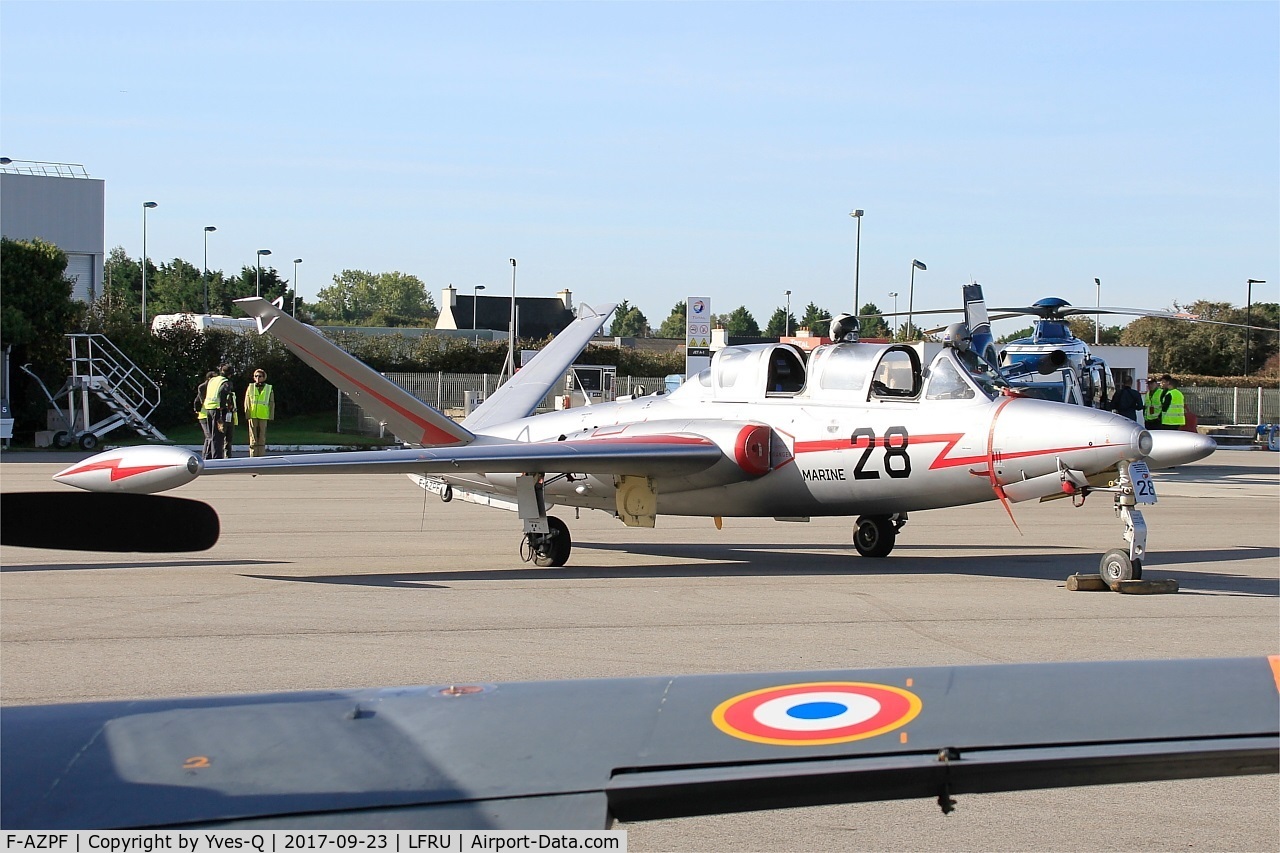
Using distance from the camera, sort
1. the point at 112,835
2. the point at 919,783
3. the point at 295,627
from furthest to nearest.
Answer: the point at 295,627 → the point at 919,783 → the point at 112,835

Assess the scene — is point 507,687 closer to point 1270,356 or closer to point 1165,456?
point 1165,456

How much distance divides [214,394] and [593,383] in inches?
627

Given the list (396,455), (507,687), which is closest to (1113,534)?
(396,455)

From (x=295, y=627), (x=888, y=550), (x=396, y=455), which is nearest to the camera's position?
(x=295, y=627)

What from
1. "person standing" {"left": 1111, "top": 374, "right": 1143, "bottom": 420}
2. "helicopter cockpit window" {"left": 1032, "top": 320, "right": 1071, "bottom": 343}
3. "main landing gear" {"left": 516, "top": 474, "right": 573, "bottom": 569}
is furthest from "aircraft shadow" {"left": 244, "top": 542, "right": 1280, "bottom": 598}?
"helicopter cockpit window" {"left": 1032, "top": 320, "right": 1071, "bottom": 343}

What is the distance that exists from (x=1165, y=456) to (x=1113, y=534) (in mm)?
5594

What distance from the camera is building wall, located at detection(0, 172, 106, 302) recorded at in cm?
4847

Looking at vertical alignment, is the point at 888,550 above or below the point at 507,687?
below

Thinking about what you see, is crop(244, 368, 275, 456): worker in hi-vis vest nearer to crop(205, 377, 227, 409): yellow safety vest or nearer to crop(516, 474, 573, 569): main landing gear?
crop(205, 377, 227, 409): yellow safety vest

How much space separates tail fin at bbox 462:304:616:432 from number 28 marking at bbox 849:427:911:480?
16.3 ft

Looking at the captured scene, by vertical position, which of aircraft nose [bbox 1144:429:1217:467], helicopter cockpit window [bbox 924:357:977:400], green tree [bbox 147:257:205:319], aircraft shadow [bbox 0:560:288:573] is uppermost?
green tree [bbox 147:257:205:319]

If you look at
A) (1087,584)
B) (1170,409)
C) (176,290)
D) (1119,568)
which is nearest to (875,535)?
(1087,584)

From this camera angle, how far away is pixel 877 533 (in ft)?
40.9

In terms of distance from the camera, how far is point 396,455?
1083 centimetres
